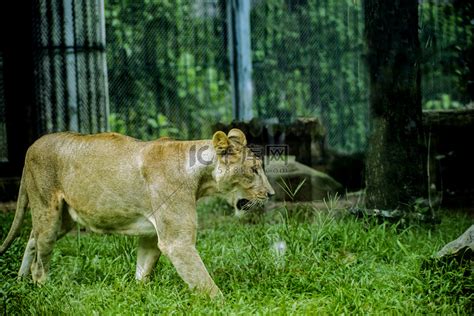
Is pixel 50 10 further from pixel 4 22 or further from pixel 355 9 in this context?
pixel 355 9

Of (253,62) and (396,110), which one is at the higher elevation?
(253,62)

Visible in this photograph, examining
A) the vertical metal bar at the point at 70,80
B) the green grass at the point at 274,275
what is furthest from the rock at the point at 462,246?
the vertical metal bar at the point at 70,80

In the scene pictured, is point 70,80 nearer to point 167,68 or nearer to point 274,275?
point 167,68

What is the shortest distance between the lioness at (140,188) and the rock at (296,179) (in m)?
2.67

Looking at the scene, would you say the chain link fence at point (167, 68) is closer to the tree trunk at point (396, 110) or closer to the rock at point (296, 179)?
the rock at point (296, 179)

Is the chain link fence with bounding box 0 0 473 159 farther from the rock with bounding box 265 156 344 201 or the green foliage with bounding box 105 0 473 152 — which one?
the rock with bounding box 265 156 344 201

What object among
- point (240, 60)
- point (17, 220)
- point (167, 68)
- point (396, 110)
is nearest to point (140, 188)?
point (17, 220)

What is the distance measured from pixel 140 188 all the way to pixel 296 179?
3.20 m

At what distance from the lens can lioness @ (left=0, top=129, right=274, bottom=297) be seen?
5.31m

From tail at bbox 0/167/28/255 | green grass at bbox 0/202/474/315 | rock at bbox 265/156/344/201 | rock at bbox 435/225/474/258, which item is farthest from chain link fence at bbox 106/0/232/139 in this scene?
rock at bbox 435/225/474/258

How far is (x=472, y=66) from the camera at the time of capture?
10.9m

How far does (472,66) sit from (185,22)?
13.7ft

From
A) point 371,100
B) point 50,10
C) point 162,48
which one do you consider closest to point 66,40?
point 50,10

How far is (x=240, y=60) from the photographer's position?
10.0m
